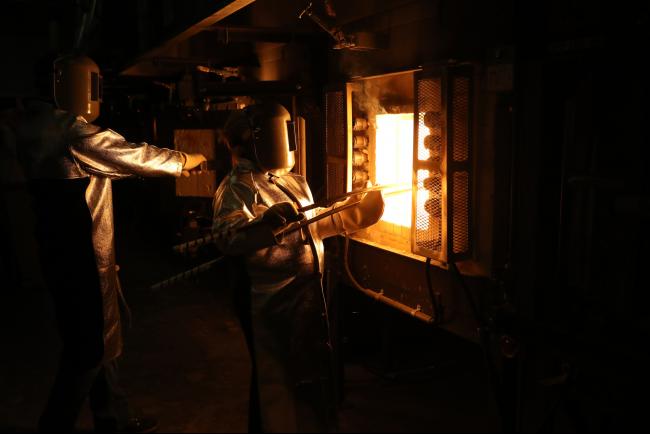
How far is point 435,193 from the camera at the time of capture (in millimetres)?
3875

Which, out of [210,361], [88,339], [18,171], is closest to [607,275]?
[88,339]

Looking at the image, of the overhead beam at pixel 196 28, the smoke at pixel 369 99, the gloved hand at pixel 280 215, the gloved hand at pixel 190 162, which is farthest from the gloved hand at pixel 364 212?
the overhead beam at pixel 196 28

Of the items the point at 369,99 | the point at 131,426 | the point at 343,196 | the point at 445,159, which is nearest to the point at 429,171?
the point at 445,159

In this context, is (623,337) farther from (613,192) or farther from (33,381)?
(33,381)

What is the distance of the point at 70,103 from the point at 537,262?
3651 millimetres

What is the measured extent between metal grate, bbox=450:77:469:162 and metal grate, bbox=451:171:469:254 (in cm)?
13

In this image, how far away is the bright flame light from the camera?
4426mm

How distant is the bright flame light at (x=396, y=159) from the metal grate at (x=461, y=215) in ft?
1.78

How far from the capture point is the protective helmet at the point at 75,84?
4617 millimetres

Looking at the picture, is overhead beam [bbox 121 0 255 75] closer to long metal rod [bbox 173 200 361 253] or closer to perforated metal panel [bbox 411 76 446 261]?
perforated metal panel [bbox 411 76 446 261]

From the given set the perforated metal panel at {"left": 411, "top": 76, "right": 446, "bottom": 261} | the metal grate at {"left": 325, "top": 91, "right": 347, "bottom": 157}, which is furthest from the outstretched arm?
the perforated metal panel at {"left": 411, "top": 76, "right": 446, "bottom": 261}

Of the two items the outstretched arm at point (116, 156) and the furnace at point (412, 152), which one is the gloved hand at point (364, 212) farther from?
the outstretched arm at point (116, 156)

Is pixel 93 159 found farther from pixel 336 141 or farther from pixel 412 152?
pixel 412 152

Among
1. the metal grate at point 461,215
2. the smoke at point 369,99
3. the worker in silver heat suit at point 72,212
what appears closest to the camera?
the metal grate at point 461,215
